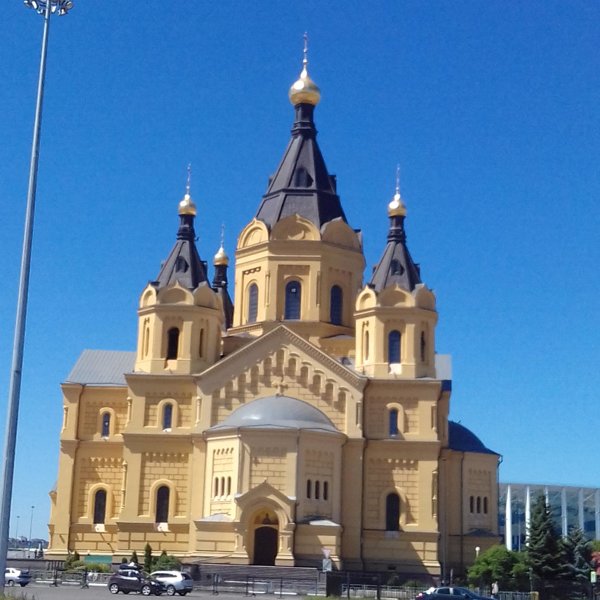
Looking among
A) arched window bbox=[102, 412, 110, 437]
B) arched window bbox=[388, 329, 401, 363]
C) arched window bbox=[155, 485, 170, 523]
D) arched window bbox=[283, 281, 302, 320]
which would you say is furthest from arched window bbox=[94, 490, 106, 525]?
arched window bbox=[388, 329, 401, 363]

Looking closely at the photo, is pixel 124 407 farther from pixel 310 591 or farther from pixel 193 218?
pixel 310 591

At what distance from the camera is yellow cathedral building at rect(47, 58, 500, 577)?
1908 inches

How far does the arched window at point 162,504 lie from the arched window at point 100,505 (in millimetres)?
4127

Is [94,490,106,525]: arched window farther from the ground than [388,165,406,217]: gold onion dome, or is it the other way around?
[388,165,406,217]: gold onion dome

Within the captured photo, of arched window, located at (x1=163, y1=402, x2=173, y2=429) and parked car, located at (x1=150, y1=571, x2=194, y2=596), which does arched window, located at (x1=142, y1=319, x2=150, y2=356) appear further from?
parked car, located at (x1=150, y1=571, x2=194, y2=596)

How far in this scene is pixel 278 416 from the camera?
1935 inches

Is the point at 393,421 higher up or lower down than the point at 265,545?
higher up

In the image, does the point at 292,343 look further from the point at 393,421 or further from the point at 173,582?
the point at 173,582

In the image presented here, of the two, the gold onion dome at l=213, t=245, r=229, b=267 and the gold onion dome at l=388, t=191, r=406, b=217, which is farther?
A: the gold onion dome at l=213, t=245, r=229, b=267

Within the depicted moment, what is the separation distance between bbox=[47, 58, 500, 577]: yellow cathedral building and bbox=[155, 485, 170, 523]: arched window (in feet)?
0.22

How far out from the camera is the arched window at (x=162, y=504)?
51.4 meters

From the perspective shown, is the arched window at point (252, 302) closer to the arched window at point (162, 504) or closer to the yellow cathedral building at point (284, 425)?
the yellow cathedral building at point (284, 425)

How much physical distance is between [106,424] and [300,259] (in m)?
13.0

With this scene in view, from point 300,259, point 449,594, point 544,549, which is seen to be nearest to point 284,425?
point 300,259
